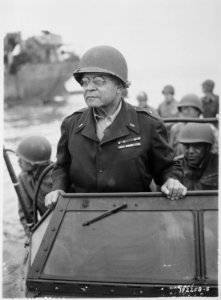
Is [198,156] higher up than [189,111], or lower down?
higher up

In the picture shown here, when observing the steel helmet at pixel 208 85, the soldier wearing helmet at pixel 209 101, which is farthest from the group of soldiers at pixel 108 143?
the steel helmet at pixel 208 85

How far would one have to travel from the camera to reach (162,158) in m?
2.82

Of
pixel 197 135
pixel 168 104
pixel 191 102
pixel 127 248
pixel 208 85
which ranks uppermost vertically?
pixel 127 248

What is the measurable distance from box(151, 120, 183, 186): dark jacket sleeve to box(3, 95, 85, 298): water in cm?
108

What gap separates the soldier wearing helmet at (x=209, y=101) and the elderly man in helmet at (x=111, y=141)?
5.93 m

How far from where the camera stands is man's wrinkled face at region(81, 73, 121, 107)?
8.63 ft

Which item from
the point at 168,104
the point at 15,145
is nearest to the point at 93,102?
the point at 168,104

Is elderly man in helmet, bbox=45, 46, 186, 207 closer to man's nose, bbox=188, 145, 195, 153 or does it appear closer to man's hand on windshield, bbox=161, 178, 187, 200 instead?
man's hand on windshield, bbox=161, 178, 187, 200

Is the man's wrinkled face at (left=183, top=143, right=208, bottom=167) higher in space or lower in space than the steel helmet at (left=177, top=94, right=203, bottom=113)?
higher

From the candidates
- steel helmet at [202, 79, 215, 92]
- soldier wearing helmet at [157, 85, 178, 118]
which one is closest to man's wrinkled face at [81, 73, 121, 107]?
steel helmet at [202, 79, 215, 92]

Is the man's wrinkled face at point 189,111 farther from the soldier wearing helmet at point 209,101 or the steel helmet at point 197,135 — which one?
the steel helmet at point 197,135

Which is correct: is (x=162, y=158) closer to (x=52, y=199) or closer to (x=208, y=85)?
(x=52, y=199)

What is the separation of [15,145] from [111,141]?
1162 centimetres

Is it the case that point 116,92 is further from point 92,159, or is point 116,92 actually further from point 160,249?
point 160,249
